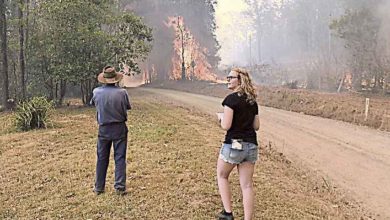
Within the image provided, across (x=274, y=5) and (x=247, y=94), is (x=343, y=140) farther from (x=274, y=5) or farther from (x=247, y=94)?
(x=274, y=5)

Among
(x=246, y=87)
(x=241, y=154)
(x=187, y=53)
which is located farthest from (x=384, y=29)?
(x=241, y=154)

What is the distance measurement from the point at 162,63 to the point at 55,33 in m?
28.5

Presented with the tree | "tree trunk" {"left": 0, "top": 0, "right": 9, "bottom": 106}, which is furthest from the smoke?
"tree trunk" {"left": 0, "top": 0, "right": 9, "bottom": 106}

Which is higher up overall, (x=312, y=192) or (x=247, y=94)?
(x=247, y=94)

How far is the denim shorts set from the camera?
189 inches

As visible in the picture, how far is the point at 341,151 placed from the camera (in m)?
11.5

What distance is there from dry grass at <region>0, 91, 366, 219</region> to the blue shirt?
1.14 meters

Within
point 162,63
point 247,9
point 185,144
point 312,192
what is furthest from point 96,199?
point 247,9

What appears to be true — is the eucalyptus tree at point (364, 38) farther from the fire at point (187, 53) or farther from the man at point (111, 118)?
the man at point (111, 118)

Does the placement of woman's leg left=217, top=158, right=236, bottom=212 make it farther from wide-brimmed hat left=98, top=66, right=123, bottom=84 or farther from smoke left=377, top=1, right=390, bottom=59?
smoke left=377, top=1, right=390, bottom=59

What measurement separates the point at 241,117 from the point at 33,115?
10.7 meters

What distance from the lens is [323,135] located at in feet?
45.6

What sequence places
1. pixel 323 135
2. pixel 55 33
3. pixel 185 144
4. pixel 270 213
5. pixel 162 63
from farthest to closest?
pixel 162 63 → pixel 55 33 → pixel 323 135 → pixel 185 144 → pixel 270 213

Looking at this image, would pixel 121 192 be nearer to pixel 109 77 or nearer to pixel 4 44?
pixel 109 77
